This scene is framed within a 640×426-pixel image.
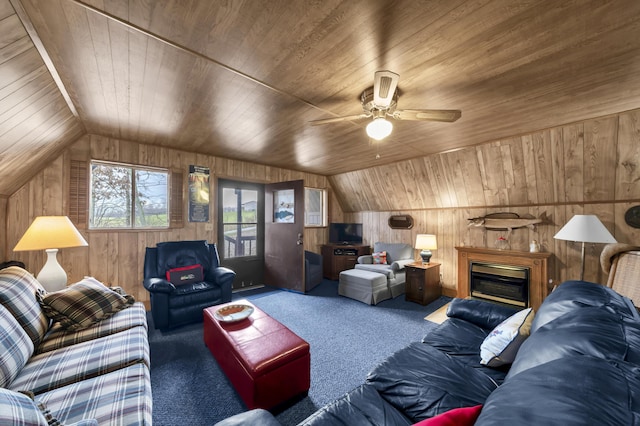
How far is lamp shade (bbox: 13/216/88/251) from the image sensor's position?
7.47 ft

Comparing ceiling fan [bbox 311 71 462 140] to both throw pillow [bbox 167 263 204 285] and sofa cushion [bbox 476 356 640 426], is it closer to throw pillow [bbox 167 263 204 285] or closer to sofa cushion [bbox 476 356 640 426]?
sofa cushion [bbox 476 356 640 426]

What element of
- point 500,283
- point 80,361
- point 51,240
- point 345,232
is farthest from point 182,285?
point 500,283

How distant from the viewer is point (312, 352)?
2494 millimetres

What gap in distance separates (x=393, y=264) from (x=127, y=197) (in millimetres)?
4358

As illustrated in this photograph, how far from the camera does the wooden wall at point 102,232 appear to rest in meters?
2.81

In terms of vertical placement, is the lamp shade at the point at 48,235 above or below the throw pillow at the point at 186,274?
above

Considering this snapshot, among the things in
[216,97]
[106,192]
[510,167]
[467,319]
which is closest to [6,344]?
[216,97]

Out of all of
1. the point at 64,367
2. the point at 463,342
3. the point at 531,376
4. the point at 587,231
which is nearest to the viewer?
the point at 531,376

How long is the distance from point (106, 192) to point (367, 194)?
4595 mm

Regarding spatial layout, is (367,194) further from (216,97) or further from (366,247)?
(216,97)

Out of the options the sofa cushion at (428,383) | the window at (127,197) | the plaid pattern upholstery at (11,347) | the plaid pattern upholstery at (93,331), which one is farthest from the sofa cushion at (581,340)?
the window at (127,197)

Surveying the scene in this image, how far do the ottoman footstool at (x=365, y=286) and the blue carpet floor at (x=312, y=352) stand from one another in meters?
0.11

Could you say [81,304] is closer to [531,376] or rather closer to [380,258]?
[531,376]

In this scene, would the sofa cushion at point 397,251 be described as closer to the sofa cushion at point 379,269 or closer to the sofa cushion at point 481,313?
the sofa cushion at point 379,269
